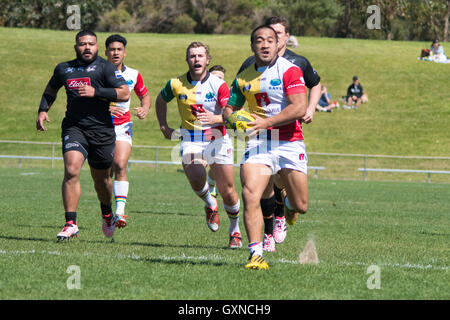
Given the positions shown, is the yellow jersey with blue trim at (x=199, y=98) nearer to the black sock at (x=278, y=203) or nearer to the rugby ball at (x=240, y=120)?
the black sock at (x=278, y=203)

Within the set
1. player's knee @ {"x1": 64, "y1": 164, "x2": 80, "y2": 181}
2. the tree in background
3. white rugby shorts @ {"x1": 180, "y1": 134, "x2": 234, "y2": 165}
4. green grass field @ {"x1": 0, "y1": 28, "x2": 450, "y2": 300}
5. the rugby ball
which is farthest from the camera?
the tree in background

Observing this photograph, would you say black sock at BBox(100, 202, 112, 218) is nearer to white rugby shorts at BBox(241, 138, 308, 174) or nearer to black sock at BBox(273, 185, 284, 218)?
black sock at BBox(273, 185, 284, 218)

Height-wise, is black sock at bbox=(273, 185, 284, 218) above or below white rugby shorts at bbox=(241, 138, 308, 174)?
below

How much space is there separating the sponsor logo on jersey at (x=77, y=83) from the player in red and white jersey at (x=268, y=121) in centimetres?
232

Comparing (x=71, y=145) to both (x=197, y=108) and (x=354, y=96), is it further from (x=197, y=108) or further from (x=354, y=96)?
(x=354, y=96)

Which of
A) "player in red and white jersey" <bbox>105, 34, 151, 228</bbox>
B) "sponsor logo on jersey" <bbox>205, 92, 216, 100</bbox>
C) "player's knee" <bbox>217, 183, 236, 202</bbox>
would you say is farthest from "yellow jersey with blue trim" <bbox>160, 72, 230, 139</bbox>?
"player in red and white jersey" <bbox>105, 34, 151, 228</bbox>

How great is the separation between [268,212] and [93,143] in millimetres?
2312

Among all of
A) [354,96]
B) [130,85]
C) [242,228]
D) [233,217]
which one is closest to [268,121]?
[233,217]

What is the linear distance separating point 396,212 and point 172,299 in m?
11.1

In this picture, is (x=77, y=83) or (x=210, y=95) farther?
(x=210, y=95)

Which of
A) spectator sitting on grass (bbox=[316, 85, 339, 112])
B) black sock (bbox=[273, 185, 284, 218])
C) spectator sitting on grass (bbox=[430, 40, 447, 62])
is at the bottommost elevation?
spectator sitting on grass (bbox=[316, 85, 339, 112])

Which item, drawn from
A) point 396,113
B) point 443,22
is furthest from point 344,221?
point 443,22

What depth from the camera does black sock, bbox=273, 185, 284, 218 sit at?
977 cm

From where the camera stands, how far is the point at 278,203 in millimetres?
9859
